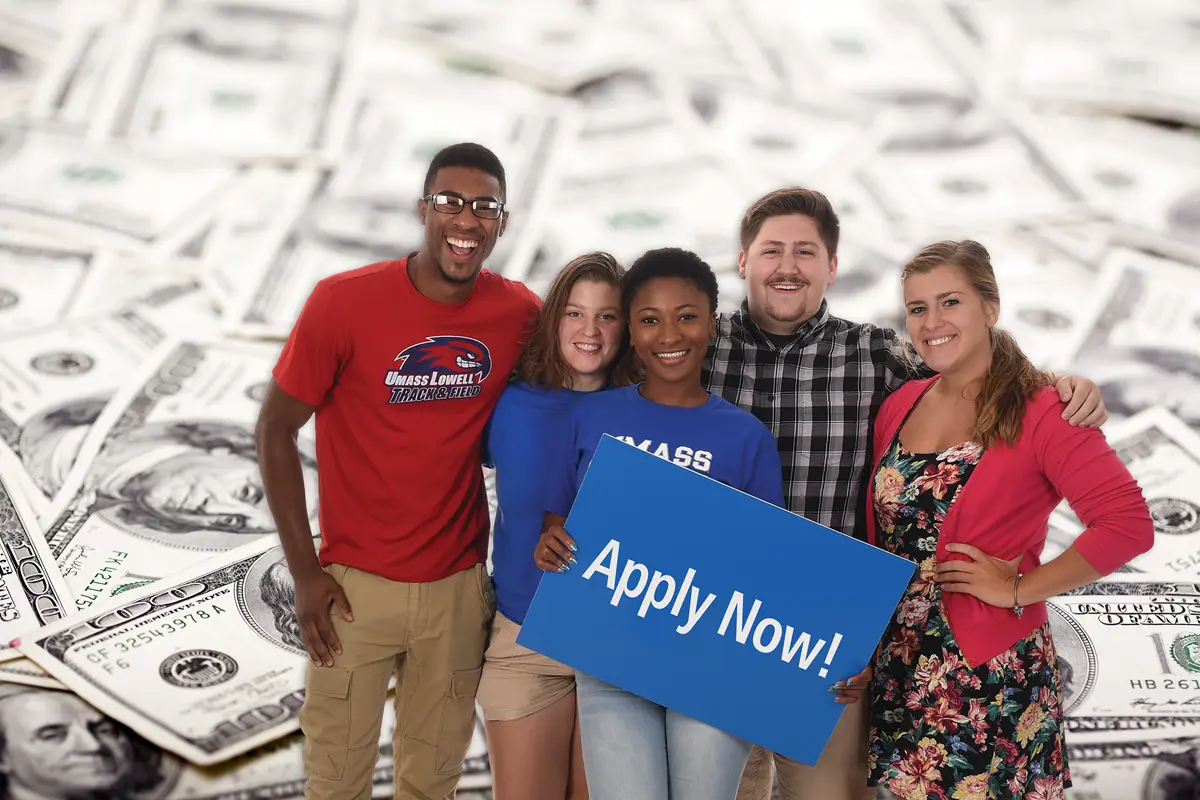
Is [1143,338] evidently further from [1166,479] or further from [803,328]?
[803,328]

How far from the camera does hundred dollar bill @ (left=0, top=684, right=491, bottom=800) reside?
2740mm

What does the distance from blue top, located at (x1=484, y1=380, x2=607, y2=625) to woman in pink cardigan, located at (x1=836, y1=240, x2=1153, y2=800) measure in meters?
0.59

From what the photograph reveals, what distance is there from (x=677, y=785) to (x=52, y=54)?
4693mm

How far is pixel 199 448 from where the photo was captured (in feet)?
12.6

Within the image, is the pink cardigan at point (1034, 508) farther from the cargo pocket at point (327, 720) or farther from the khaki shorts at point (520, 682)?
the cargo pocket at point (327, 720)

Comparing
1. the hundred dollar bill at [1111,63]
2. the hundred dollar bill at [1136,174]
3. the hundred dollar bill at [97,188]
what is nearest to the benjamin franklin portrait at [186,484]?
the hundred dollar bill at [97,188]

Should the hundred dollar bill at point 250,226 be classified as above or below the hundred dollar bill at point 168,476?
above

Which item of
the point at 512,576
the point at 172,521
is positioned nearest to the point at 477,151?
the point at 512,576

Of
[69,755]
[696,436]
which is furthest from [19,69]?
[696,436]

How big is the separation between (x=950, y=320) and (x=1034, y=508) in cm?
34

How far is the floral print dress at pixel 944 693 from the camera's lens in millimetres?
1845

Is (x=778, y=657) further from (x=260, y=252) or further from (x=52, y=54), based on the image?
(x=52, y=54)

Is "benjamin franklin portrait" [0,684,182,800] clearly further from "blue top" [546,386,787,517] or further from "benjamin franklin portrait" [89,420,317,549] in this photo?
"blue top" [546,386,787,517]

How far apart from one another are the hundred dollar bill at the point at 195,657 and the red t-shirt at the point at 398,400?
1.05m
